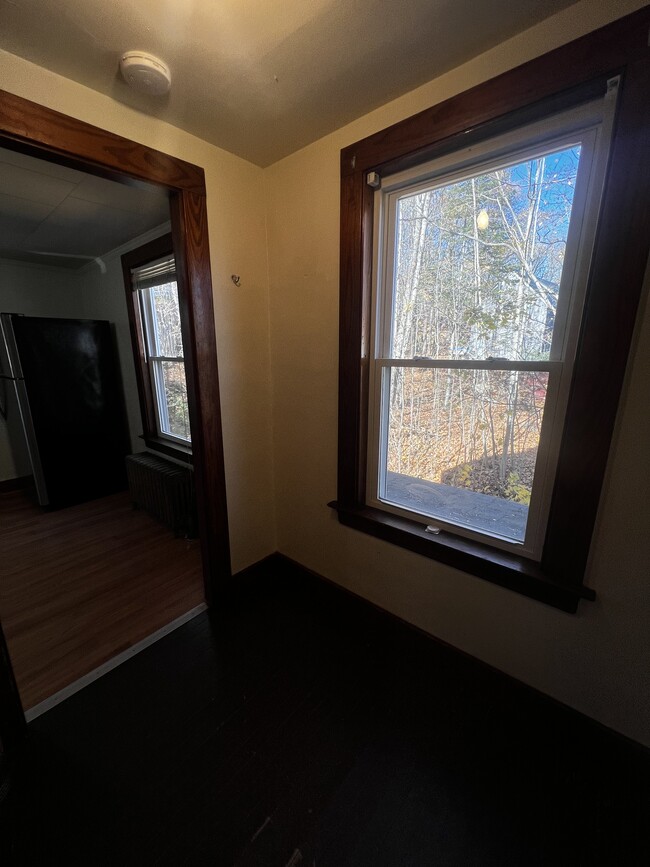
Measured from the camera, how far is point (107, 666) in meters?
1.56

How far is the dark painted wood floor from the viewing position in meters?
0.98

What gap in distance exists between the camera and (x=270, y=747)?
1.23 meters

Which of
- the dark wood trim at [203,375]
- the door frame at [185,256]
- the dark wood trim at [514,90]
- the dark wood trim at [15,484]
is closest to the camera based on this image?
the dark wood trim at [514,90]

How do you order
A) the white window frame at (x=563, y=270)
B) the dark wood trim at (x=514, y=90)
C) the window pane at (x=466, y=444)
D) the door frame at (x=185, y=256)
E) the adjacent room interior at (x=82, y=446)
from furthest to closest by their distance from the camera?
the adjacent room interior at (x=82, y=446) → the window pane at (x=466, y=444) → the door frame at (x=185, y=256) → the white window frame at (x=563, y=270) → the dark wood trim at (x=514, y=90)

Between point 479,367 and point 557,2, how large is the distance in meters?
1.07

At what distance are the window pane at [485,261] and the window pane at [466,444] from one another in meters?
0.12

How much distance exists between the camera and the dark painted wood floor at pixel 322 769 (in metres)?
0.98

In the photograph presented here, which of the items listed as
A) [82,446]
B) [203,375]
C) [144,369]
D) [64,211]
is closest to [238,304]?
[203,375]

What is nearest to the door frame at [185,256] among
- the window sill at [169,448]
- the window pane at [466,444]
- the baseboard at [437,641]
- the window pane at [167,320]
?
the baseboard at [437,641]

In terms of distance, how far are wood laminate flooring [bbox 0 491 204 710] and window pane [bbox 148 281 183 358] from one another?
1561mm

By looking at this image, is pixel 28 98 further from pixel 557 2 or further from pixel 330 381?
pixel 557 2

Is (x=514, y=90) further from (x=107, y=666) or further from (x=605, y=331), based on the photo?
(x=107, y=666)

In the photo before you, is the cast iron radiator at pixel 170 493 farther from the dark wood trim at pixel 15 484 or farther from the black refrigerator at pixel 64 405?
the dark wood trim at pixel 15 484

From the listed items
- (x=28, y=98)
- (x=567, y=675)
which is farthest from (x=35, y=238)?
(x=567, y=675)
